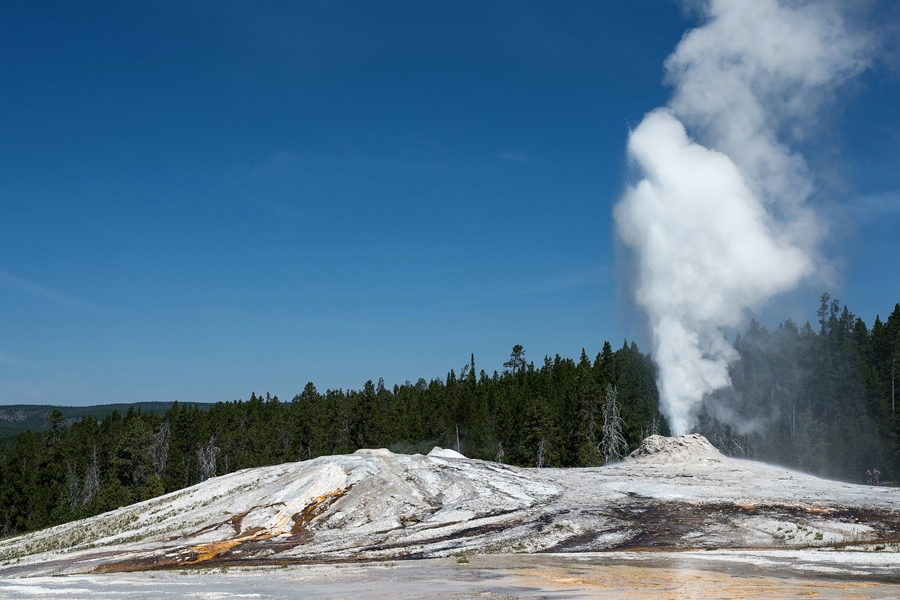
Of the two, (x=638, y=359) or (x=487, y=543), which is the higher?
(x=638, y=359)

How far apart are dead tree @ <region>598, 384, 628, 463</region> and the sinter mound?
1747 cm

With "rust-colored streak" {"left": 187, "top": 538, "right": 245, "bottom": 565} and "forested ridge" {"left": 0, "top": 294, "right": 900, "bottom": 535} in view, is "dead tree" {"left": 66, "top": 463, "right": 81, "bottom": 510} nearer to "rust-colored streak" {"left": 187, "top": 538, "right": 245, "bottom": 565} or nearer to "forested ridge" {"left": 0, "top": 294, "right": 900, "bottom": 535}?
"forested ridge" {"left": 0, "top": 294, "right": 900, "bottom": 535}

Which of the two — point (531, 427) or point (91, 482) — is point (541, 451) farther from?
point (91, 482)

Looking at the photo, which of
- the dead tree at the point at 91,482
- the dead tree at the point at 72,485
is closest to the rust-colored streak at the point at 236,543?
the dead tree at the point at 91,482

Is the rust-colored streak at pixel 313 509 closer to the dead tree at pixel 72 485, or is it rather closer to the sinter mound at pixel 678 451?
the sinter mound at pixel 678 451

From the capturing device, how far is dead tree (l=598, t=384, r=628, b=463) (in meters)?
79.4

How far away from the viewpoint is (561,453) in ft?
Result: 283

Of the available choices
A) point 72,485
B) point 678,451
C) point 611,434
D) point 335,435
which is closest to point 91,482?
point 72,485

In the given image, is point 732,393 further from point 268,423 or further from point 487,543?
point 268,423

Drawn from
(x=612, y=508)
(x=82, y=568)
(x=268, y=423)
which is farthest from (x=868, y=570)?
(x=268, y=423)

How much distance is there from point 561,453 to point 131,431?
59.0 m

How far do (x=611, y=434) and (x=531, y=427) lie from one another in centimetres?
1006

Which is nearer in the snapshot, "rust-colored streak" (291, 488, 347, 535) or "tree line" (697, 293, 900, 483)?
"rust-colored streak" (291, 488, 347, 535)

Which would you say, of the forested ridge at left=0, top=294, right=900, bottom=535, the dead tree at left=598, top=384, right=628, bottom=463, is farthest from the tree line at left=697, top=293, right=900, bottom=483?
the dead tree at left=598, top=384, right=628, bottom=463
